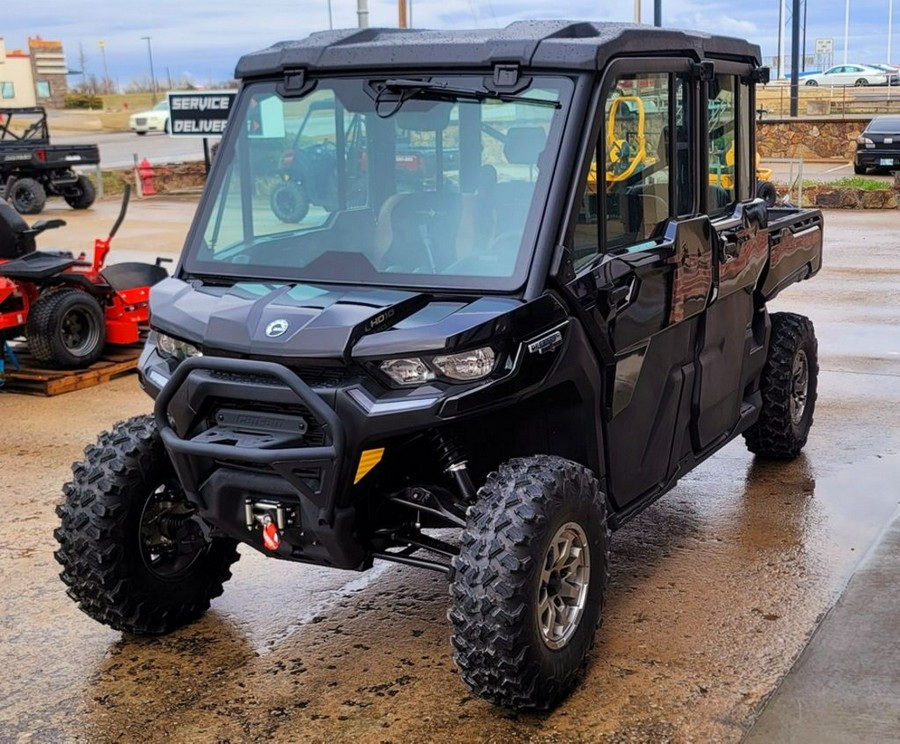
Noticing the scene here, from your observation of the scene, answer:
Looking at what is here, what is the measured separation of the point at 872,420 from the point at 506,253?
4367 mm

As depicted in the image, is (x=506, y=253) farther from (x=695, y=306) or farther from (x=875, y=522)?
(x=875, y=522)

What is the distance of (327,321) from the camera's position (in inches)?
150

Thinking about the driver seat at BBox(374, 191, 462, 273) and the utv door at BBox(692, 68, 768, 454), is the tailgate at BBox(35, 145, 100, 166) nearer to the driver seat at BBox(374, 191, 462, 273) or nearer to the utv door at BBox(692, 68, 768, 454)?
the utv door at BBox(692, 68, 768, 454)

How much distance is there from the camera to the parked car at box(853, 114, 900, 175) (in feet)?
92.8

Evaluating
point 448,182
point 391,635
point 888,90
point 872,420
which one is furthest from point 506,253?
point 888,90

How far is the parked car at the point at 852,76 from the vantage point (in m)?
57.2

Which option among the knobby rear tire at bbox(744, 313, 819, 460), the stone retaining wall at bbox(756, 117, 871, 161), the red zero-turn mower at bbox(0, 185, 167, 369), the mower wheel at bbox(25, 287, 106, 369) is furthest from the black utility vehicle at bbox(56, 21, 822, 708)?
the stone retaining wall at bbox(756, 117, 871, 161)

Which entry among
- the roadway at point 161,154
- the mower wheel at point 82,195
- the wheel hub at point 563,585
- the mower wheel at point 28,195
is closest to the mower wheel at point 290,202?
the wheel hub at point 563,585

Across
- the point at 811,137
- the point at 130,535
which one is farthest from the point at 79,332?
the point at 811,137

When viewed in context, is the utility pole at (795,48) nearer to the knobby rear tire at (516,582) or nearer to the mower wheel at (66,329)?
the mower wheel at (66,329)

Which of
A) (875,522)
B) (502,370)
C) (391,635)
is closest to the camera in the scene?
(502,370)

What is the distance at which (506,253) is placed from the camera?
4.09 meters

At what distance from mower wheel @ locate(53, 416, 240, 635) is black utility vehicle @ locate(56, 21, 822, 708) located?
11 millimetres

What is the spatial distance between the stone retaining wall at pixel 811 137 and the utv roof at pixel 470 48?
32.5 meters
